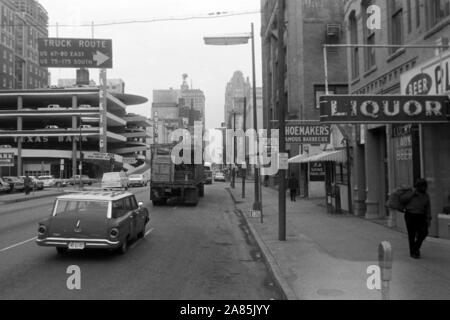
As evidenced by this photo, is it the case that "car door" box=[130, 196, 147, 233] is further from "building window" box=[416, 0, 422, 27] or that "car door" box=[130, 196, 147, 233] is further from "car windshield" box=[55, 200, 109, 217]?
"building window" box=[416, 0, 422, 27]

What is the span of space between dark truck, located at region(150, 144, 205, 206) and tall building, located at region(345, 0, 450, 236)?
9.88 meters

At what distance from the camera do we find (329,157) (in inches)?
821

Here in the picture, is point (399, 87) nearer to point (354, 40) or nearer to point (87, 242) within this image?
point (354, 40)

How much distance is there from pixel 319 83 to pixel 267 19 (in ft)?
53.1

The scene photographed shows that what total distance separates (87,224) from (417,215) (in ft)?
22.4

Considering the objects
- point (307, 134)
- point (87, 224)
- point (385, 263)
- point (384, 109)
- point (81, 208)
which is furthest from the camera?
point (307, 134)

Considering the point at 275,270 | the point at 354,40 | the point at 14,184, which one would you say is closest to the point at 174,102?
the point at 14,184

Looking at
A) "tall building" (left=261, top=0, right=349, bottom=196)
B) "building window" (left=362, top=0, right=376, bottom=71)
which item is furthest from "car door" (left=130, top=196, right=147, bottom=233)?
"tall building" (left=261, top=0, right=349, bottom=196)

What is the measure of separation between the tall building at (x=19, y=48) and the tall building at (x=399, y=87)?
287 ft

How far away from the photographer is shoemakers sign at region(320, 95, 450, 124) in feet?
36.7

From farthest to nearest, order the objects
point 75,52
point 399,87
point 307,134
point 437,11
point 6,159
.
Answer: point 6,159 < point 307,134 < point 75,52 < point 399,87 < point 437,11

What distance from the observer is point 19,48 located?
119062mm
